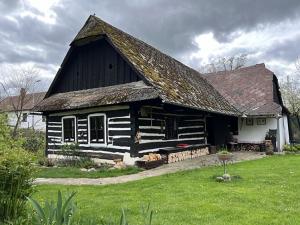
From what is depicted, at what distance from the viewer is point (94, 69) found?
55.2 ft

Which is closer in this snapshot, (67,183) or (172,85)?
(67,183)

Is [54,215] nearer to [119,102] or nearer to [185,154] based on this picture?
[119,102]

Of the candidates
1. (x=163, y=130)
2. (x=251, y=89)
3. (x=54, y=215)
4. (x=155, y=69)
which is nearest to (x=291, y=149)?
(x=251, y=89)

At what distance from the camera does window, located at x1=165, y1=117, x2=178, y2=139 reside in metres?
16.1

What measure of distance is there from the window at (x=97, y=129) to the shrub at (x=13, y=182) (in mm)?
10153

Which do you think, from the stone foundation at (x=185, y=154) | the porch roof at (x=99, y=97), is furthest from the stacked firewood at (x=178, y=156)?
the porch roof at (x=99, y=97)

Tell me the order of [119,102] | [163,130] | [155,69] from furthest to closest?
[155,69] → [163,130] → [119,102]

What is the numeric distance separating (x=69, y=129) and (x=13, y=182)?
12554 millimetres

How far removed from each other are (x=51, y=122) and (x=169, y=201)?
12.2 metres

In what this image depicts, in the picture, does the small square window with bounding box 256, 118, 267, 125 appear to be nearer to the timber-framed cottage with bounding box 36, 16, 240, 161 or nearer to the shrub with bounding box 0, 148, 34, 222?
the timber-framed cottage with bounding box 36, 16, 240, 161

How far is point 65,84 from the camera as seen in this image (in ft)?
60.3

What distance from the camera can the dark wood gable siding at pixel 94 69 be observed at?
50.8 ft

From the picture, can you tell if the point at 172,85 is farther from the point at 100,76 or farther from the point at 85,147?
the point at 85,147

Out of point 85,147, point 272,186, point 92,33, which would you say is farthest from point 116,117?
point 272,186
